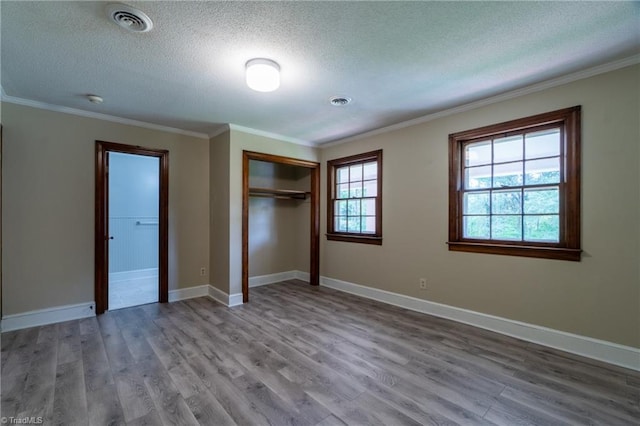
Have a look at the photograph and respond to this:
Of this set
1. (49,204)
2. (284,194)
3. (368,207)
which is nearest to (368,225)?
(368,207)

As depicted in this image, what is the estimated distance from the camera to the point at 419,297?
377 cm

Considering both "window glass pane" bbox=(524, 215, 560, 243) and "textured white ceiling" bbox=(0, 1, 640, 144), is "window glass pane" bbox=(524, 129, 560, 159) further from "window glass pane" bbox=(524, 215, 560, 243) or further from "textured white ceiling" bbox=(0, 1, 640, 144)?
"window glass pane" bbox=(524, 215, 560, 243)

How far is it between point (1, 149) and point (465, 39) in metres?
4.63

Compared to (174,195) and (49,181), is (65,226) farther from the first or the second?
(174,195)

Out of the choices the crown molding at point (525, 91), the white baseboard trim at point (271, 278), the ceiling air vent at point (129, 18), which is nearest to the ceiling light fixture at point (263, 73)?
the ceiling air vent at point (129, 18)

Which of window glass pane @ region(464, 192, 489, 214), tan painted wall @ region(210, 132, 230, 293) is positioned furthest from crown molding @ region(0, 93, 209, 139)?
window glass pane @ region(464, 192, 489, 214)

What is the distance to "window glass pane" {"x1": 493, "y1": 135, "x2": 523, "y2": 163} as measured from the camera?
3019 mm

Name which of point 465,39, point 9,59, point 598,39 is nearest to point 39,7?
point 9,59

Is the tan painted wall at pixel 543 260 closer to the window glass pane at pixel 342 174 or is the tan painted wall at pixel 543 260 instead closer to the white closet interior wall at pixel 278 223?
the window glass pane at pixel 342 174

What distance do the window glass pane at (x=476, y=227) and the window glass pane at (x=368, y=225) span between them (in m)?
1.35

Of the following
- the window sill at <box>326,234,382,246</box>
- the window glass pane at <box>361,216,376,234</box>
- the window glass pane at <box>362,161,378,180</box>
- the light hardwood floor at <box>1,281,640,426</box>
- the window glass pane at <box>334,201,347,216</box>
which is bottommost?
the light hardwood floor at <box>1,281,640,426</box>

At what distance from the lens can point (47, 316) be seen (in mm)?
3320

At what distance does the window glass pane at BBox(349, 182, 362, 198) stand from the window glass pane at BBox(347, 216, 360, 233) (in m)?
0.38

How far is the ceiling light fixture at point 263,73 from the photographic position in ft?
7.68
